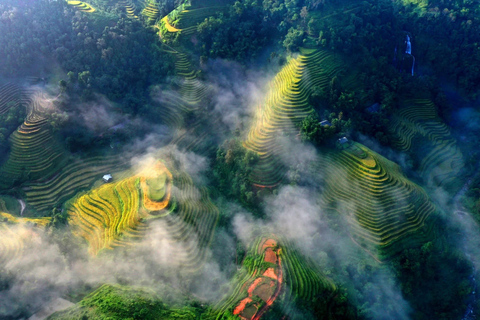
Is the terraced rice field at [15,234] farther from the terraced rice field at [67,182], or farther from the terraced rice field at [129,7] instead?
the terraced rice field at [129,7]

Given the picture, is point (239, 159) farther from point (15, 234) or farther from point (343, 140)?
point (15, 234)

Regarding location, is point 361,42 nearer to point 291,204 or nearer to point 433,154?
point 433,154

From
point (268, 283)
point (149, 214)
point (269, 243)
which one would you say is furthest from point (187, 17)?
point (268, 283)

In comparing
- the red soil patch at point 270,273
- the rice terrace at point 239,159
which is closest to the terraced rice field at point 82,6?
the rice terrace at point 239,159

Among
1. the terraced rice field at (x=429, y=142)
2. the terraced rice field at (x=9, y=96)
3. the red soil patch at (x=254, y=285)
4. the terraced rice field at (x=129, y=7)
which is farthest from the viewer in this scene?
the terraced rice field at (x=129, y=7)

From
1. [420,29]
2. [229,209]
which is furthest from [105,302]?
[420,29]

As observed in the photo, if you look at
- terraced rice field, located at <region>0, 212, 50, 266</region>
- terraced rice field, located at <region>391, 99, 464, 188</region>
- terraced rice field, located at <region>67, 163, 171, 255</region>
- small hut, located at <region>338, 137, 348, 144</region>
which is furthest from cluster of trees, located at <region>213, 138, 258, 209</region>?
terraced rice field, located at <region>391, 99, 464, 188</region>
